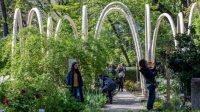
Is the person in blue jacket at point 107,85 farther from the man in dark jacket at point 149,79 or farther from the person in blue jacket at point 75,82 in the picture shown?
the man in dark jacket at point 149,79

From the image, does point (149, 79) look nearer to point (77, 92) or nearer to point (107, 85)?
point (77, 92)

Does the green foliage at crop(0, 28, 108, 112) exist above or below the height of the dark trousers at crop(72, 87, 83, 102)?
above

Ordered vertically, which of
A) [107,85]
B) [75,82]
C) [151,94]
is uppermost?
[75,82]

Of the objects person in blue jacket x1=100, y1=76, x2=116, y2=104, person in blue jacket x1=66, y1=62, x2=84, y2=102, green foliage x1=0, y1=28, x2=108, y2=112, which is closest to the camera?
green foliage x1=0, y1=28, x2=108, y2=112

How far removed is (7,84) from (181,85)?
5.21 meters

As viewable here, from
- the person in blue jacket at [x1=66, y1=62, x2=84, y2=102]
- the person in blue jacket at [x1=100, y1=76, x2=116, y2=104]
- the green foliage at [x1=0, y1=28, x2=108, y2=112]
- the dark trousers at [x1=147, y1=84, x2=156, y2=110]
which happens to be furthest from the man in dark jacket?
the person in blue jacket at [x1=100, y1=76, x2=116, y2=104]

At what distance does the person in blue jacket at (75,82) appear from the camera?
15625 millimetres

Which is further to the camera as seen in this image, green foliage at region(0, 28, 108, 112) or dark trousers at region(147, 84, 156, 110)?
dark trousers at region(147, 84, 156, 110)

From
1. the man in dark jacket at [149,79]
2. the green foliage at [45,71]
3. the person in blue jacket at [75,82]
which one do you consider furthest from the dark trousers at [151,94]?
the person in blue jacket at [75,82]

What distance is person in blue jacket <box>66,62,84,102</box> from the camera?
15.6 m

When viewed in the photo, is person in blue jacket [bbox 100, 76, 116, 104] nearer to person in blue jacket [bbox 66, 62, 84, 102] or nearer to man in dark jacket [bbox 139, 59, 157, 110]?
person in blue jacket [bbox 66, 62, 84, 102]

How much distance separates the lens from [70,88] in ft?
51.8

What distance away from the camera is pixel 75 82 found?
15961 millimetres

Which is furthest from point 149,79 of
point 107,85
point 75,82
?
point 107,85
